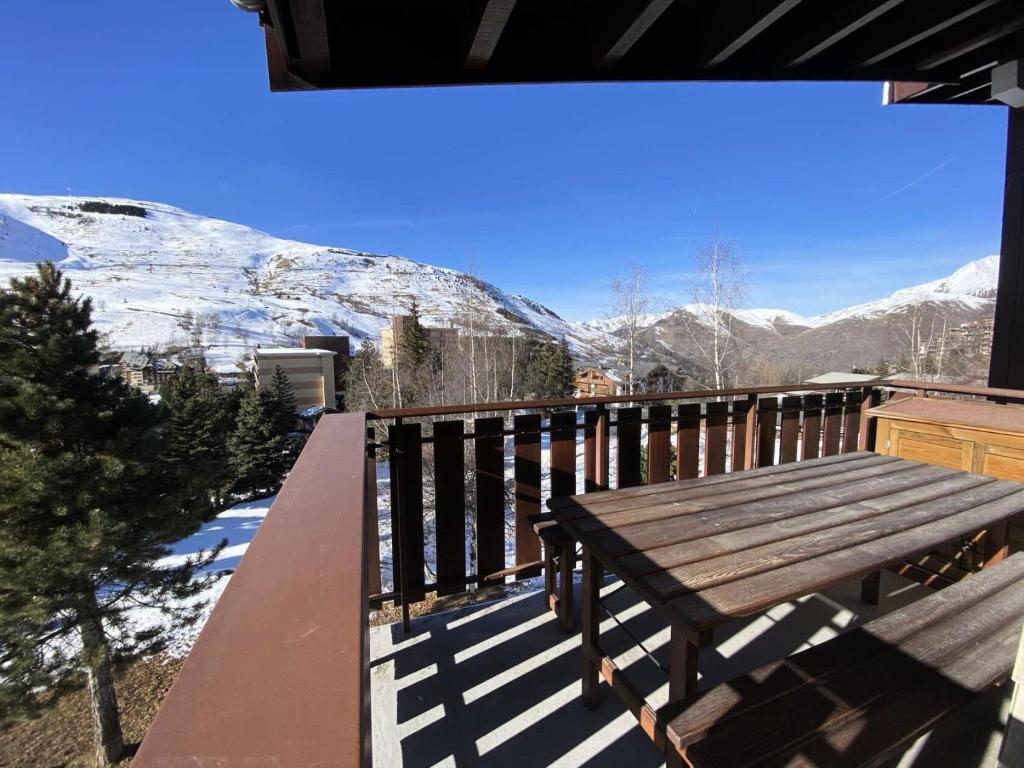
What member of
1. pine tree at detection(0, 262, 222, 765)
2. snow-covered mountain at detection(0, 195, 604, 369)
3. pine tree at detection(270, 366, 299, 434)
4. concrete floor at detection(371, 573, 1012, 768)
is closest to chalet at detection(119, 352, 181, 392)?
snow-covered mountain at detection(0, 195, 604, 369)

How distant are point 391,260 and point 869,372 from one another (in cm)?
9914

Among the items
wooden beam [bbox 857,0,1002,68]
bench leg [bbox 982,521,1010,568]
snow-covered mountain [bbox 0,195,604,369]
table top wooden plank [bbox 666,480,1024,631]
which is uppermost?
snow-covered mountain [bbox 0,195,604,369]

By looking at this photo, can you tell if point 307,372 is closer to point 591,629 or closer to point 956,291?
point 591,629

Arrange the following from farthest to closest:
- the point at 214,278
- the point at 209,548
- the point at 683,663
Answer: the point at 214,278, the point at 209,548, the point at 683,663

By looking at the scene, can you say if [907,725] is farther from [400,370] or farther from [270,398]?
[270,398]

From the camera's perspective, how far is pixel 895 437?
9.48 feet

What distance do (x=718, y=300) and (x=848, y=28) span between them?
621 inches

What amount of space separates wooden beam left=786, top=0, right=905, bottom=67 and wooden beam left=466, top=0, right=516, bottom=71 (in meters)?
1.65

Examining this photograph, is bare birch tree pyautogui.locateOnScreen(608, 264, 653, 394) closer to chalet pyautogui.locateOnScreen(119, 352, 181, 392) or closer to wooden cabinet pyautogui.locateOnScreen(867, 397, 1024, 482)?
wooden cabinet pyautogui.locateOnScreen(867, 397, 1024, 482)

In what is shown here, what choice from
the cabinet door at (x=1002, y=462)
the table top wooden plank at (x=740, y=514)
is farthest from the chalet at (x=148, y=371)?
the cabinet door at (x=1002, y=462)

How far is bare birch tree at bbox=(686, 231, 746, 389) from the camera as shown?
16.5 metres

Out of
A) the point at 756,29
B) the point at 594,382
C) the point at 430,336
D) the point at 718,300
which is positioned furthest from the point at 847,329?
the point at 756,29

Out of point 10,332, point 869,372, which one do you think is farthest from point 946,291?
point 10,332

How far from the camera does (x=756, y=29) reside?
2055mm
